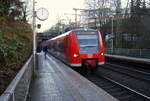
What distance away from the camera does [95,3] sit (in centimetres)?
5609

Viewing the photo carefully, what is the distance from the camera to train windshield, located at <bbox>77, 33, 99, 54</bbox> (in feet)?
61.9

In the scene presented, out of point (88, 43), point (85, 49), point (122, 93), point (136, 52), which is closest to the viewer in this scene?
point (122, 93)

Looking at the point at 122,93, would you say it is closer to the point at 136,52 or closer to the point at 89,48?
the point at 89,48

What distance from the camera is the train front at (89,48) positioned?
18.7m

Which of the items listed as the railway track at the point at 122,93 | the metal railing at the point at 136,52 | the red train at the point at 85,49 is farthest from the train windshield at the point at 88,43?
the metal railing at the point at 136,52

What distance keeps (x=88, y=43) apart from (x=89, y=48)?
0.38 m

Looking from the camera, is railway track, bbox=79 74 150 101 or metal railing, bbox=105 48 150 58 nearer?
railway track, bbox=79 74 150 101

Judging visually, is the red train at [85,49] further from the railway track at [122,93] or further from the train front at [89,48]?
the railway track at [122,93]

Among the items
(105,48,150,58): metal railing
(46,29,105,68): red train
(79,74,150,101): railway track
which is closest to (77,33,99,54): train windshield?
(46,29,105,68): red train

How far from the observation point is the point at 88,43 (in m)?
19.1

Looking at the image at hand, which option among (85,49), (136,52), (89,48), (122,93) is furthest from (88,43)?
(136,52)

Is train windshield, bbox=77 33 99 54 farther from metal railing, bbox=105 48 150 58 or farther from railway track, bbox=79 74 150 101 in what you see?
metal railing, bbox=105 48 150 58

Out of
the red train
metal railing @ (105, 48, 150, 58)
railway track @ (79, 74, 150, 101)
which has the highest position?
the red train

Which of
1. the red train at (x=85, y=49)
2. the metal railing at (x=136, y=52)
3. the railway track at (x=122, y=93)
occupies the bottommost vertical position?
the railway track at (x=122, y=93)
